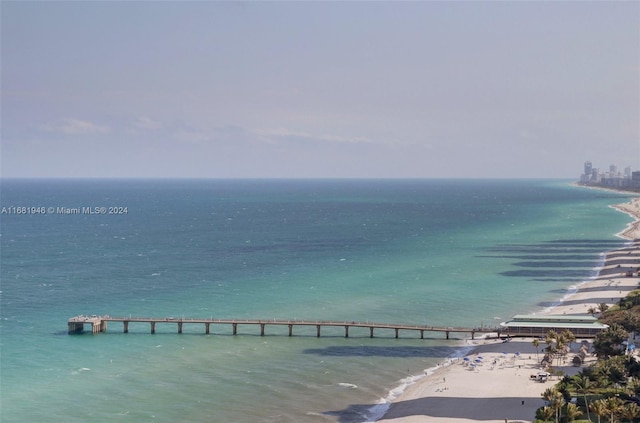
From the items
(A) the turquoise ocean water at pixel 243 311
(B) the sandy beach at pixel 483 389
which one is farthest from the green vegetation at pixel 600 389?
(A) the turquoise ocean water at pixel 243 311

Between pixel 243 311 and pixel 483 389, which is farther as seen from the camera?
pixel 243 311

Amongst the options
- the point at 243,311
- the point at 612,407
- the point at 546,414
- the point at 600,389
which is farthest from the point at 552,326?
the point at 243,311

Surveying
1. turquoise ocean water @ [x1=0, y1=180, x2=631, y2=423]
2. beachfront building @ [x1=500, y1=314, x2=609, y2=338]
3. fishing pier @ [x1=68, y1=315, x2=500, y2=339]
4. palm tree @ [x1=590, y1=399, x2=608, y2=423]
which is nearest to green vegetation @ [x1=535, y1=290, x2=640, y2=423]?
palm tree @ [x1=590, y1=399, x2=608, y2=423]

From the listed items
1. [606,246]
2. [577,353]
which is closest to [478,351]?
[577,353]

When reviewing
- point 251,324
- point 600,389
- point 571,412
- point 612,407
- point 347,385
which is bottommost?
point 347,385

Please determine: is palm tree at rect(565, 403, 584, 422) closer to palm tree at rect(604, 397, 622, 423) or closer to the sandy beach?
palm tree at rect(604, 397, 622, 423)

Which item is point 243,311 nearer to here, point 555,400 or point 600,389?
point 600,389

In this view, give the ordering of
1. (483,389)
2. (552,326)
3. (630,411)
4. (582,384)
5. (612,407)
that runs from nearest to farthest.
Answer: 1. (630,411)
2. (612,407)
3. (582,384)
4. (483,389)
5. (552,326)

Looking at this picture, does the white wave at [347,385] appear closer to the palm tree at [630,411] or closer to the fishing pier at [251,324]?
the fishing pier at [251,324]
